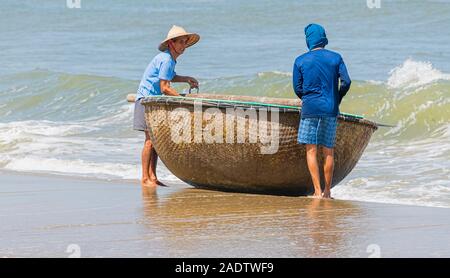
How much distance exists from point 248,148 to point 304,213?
4.03 feet

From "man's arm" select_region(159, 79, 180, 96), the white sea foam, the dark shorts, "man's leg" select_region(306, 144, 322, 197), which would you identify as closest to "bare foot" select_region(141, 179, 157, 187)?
the dark shorts

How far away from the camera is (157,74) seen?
8.44 metres

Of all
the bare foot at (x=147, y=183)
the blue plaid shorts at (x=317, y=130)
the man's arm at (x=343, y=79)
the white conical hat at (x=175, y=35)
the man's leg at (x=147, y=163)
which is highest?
the white conical hat at (x=175, y=35)

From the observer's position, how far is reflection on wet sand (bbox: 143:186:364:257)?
5.25 meters

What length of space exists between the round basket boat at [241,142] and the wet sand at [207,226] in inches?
8.0

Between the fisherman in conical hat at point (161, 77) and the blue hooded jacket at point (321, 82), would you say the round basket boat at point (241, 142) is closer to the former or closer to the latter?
the blue hooded jacket at point (321, 82)

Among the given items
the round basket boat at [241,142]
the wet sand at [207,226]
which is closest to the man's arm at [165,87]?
the round basket boat at [241,142]

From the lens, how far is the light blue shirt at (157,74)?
27.1ft

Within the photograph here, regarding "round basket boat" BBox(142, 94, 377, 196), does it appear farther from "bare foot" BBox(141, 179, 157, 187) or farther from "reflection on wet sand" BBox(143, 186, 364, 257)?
"bare foot" BBox(141, 179, 157, 187)

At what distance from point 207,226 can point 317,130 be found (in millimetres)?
1778

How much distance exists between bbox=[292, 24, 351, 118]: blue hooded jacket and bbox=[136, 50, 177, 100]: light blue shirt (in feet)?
3.99

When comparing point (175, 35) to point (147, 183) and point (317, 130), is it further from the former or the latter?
point (317, 130)
